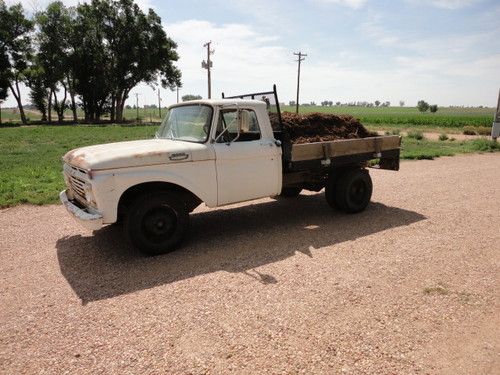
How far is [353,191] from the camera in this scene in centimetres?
704

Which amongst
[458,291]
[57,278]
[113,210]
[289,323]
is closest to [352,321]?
[289,323]

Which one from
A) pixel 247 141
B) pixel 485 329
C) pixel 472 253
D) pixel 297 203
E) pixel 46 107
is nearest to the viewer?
pixel 485 329

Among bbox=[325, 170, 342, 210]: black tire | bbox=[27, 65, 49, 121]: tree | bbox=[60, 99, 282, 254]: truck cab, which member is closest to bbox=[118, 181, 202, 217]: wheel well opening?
bbox=[60, 99, 282, 254]: truck cab

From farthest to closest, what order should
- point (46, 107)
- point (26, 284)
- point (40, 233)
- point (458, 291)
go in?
point (46, 107)
point (40, 233)
point (26, 284)
point (458, 291)

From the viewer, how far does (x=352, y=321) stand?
137 inches

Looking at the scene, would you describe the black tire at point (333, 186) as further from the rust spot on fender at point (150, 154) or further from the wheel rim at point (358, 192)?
the rust spot on fender at point (150, 154)

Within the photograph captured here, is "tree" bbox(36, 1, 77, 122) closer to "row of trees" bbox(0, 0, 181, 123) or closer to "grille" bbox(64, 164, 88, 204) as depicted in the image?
"row of trees" bbox(0, 0, 181, 123)

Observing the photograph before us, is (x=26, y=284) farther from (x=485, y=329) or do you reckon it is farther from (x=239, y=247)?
(x=485, y=329)

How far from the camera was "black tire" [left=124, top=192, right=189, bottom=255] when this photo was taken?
190 inches

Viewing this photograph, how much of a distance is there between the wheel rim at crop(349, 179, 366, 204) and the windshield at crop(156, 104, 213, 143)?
317 centimetres

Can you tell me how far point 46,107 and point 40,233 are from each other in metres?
58.4

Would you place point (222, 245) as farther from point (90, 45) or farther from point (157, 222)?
point (90, 45)

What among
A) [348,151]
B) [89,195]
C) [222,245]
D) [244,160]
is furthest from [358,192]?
[89,195]

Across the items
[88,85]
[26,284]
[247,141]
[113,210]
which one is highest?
[88,85]
